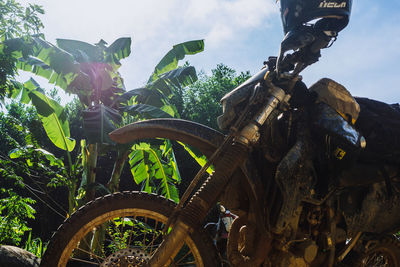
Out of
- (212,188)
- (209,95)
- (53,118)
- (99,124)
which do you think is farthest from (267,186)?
(209,95)

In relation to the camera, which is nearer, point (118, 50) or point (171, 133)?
point (171, 133)

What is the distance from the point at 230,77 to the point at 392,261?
20204 mm

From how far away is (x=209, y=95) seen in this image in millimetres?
20203

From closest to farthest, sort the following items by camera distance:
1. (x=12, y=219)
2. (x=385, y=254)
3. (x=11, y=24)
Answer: (x=385, y=254) → (x=11, y=24) → (x=12, y=219)

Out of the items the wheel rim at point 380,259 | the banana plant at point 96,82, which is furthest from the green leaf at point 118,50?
the wheel rim at point 380,259

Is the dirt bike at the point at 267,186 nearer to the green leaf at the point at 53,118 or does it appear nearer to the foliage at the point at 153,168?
the green leaf at the point at 53,118

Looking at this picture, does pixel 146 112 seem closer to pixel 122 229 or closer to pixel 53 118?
pixel 53 118

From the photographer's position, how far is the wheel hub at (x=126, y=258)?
5.46ft

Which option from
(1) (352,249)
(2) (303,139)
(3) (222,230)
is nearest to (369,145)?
(2) (303,139)

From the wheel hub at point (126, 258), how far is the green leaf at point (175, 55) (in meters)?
5.73

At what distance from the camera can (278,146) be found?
77.0 inches

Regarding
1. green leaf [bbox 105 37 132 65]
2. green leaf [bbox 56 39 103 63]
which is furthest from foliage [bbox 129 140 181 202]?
green leaf [bbox 56 39 103 63]

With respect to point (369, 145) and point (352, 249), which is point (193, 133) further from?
point (352, 249)

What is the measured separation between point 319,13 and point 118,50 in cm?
565
